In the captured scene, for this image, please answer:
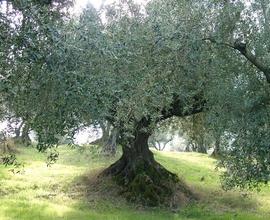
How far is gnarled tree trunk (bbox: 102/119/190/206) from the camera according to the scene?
87.2ft

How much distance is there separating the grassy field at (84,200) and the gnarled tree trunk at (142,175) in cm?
102

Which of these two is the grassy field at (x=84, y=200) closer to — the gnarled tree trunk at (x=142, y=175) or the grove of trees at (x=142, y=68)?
the gnarled tree trunk at (x=142, y=175)

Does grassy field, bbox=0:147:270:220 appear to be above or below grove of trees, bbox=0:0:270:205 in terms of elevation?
below

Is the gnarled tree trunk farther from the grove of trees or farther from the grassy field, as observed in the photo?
the grove of trees

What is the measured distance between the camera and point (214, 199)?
2883cm

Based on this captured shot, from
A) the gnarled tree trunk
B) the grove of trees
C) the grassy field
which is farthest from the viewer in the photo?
the gnarled tree trunk

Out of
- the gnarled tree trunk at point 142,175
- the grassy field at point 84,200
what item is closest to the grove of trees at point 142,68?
the grassy field at point 84,200

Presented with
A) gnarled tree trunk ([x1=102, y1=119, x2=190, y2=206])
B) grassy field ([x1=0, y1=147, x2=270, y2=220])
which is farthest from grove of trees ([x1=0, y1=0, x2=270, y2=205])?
gnarled tree trunk ([x1=102, y1=119, x2=190, y2=206])

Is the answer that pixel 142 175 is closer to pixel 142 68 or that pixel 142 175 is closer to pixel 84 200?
pixel 84 200

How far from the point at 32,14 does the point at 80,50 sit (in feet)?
4.00

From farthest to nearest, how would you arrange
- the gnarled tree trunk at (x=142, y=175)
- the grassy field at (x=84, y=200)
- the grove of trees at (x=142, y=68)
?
1. the gnarled tree trunk at (x=142, y=175)
2. the grassy field at (x=84, y=200)
3. the grove of trees at (x=142, y=68)

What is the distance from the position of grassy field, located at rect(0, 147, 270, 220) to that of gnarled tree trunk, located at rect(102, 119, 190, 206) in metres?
1.02

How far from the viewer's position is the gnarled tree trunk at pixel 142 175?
26572mm

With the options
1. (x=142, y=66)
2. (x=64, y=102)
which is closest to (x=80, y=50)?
(x=64, y=102)
